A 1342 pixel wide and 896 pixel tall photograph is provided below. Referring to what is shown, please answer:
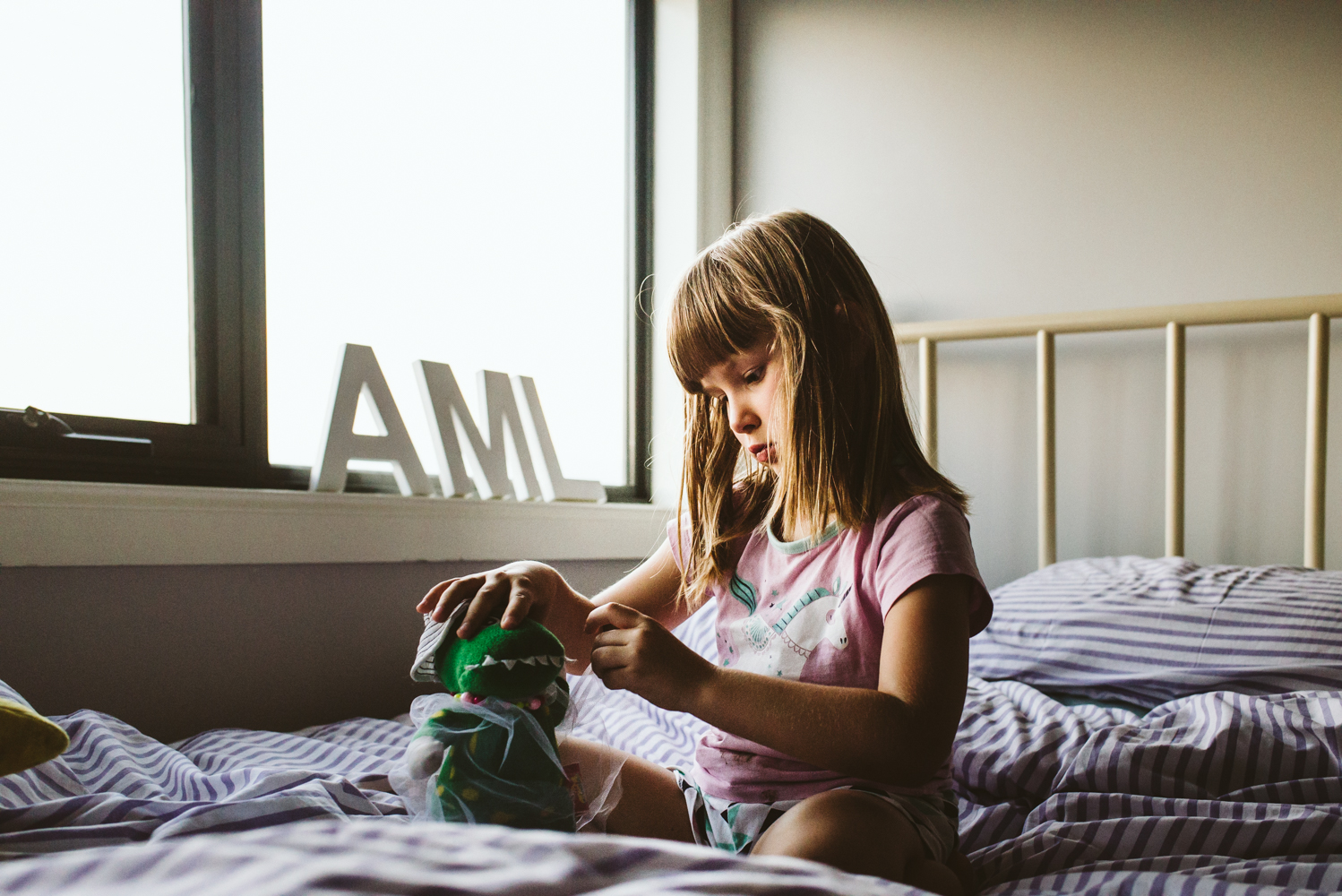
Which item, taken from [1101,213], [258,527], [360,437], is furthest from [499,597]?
[1101,213]

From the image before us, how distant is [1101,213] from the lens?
5.27 feet

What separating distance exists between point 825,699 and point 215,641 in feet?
2.59

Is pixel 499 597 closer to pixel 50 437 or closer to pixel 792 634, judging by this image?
pixel 792 634

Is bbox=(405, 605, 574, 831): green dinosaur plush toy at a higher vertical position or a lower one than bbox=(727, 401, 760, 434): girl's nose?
lower

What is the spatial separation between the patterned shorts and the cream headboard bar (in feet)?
2.10

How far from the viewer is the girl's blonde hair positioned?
2.79 ft

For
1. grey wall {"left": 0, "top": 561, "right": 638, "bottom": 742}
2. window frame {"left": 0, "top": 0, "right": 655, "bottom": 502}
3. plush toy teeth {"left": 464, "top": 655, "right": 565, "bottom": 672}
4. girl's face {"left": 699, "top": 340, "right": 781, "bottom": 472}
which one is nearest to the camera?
plush toy teeth {"left": 464, "top": 655, "right": 565, "bottom": 672}

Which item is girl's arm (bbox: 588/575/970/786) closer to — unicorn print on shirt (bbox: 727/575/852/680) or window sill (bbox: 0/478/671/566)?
unicorn print on shirt (bbox: 727/575/852/680)

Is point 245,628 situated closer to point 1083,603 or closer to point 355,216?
point 355,216

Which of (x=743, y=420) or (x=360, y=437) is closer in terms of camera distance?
(x=743, y=420)

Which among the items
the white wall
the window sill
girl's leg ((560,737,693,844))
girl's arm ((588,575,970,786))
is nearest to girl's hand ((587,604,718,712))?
girl's arm ((588,575,970,786))

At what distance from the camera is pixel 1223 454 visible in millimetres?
1512

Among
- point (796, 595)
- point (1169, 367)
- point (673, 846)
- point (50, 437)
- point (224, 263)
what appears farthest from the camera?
point (1169, 367)

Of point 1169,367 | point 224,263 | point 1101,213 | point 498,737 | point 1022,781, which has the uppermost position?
point 1101,213
